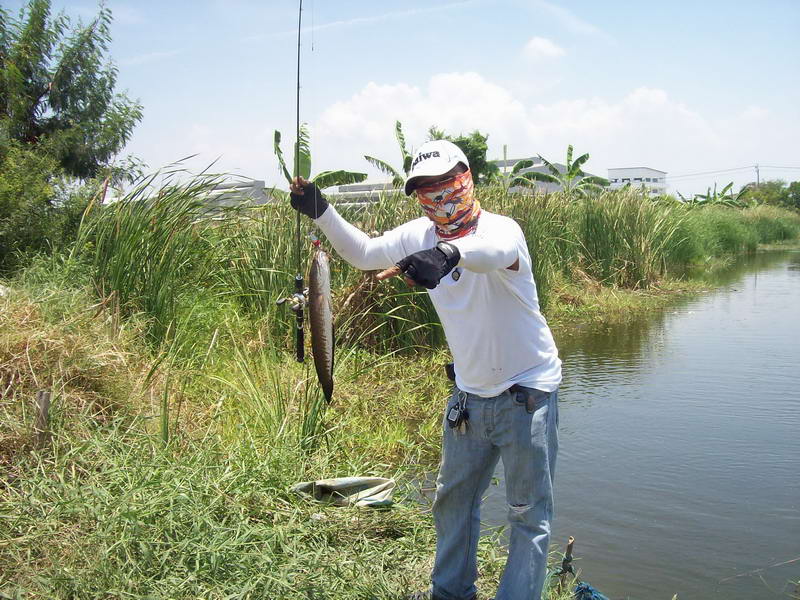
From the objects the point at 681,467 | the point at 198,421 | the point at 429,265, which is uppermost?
the point at 429,265

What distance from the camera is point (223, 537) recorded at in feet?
11.8

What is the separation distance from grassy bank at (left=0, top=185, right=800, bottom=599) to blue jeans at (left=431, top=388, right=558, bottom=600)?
1.36 ft

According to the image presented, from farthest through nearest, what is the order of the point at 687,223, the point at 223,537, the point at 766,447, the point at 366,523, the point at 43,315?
the point at 687,223, the point at 766,447, the point at 43,315, the point at 366,523, the point at 223,537

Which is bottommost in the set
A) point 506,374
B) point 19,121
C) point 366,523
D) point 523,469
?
point 366,523

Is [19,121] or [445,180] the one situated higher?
[19,121]

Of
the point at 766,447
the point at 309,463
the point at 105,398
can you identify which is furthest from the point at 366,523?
the point at 766,447

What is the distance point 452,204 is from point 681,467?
13.7 ft

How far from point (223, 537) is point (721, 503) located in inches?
149

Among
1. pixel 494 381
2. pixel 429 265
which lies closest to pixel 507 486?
pixel 494 381

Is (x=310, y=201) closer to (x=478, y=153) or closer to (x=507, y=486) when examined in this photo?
(x=507, y=486)

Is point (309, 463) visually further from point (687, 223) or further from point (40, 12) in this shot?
point (687, 223)

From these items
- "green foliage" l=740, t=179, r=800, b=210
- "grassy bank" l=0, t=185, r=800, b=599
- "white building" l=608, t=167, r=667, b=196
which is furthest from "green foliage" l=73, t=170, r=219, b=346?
"white building" l=608, t=167, r=667, b=196

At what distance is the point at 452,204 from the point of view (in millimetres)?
3162

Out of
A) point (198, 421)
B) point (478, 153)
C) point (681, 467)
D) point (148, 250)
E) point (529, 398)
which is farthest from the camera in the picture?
point (478, 153)
